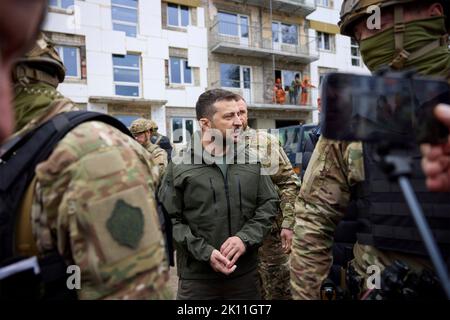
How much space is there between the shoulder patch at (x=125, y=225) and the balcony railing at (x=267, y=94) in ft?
45.2

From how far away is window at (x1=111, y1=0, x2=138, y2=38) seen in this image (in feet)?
41.0

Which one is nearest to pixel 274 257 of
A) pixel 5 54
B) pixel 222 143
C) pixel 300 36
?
pixel 222 143

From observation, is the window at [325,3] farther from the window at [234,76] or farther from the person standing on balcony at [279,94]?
the window at [234,76]

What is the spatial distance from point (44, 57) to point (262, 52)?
15.1m

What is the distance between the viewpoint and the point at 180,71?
540 inches

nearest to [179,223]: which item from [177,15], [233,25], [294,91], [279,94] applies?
[177,15]

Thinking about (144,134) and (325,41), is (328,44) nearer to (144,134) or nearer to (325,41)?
(325,41)

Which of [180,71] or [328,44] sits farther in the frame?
[328,44]

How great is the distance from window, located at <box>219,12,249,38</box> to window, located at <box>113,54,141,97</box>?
4.12 meters

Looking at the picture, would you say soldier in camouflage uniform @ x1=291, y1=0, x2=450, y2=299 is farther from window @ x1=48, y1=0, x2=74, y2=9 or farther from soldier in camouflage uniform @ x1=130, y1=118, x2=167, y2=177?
window @ x1=48, y1=0, x2=74, y2=9

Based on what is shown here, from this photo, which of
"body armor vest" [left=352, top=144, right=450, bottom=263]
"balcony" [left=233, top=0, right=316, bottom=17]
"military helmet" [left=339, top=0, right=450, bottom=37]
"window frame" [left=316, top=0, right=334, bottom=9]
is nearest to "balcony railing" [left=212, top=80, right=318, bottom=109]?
"balcony" [left=233, top=0, right=316, bottom=17]

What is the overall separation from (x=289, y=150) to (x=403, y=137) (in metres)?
6.52

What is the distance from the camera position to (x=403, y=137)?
0.83 metres
